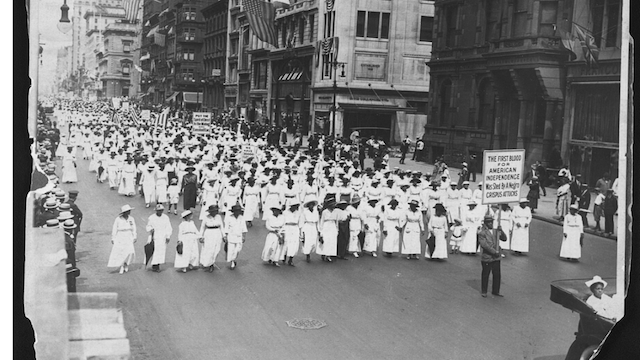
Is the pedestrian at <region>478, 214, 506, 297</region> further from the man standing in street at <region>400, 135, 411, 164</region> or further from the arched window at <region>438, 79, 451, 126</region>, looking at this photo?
the arched window at <region>438, 79, 451, 126</region>

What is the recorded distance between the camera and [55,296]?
7.90 metres

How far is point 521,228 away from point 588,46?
3.35 metres

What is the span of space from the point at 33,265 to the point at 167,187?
3.44 meters

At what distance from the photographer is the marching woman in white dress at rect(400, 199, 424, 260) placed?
12.5m

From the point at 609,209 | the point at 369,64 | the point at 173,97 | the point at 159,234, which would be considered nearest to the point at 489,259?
the point at 609,209

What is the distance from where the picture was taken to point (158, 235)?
9984mm

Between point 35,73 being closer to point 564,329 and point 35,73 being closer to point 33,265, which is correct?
point 33,265

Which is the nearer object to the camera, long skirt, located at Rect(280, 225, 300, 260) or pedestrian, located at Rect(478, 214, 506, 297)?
pedestrian, located at Rect(478, 214, 506, 297)

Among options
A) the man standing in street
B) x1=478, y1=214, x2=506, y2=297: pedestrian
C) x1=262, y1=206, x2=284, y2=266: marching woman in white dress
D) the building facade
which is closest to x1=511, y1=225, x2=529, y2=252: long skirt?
x1=478, y1=214, x2=506, y2=297: pedestrian

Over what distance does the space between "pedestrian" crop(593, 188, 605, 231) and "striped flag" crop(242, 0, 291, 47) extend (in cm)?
586

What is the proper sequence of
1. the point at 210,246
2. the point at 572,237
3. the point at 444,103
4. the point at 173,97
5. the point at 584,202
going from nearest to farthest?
1. the point at 210,246
2. the point at 584,202
3. the point at 173,97
4. the point at 572,237
5. the point at 444,103

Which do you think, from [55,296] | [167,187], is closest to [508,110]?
[167,187]

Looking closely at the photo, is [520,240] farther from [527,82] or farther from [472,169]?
[527,82]

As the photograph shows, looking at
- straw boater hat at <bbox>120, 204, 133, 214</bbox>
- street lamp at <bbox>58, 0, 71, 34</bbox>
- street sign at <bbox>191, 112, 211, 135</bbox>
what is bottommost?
straw boater hat at <bbox>120, 204, 133, 214</bbox>
